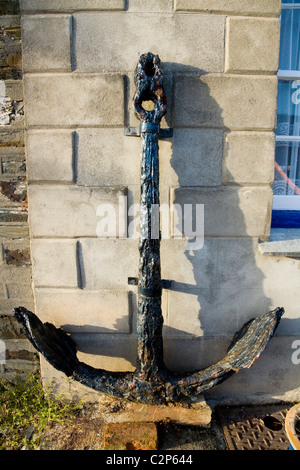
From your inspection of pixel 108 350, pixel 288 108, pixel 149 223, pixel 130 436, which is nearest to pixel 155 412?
pixel 130 436

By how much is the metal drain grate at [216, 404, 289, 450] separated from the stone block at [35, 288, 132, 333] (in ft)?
3.50

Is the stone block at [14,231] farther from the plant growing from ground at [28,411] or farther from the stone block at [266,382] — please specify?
the stone block at [266,382]

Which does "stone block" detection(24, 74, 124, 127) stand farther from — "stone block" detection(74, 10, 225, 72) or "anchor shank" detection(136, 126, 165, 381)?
"anchor shank" detection(136, 126, 165, 381)

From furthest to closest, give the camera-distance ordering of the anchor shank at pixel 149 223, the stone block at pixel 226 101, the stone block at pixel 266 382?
the stone block at pixel 266 382, the stone block at pixel 226 101, the anchor shank at pixel 149 223

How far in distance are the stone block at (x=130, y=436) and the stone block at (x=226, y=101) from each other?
2160mm

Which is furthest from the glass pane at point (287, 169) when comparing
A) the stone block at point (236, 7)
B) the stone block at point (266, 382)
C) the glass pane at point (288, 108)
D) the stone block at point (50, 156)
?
the stone block at point (50, 156)

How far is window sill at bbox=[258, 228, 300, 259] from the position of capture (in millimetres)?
2379

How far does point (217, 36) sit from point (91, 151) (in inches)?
47.0

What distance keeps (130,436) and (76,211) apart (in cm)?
162

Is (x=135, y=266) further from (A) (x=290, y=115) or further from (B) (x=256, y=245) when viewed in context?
(A) (x=290, y=115)

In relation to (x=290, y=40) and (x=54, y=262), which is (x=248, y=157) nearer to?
(x=290, y=40)

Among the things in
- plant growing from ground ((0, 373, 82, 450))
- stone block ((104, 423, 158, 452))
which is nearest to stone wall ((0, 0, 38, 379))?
plant growing from ground ((0, 373, 82, 450))

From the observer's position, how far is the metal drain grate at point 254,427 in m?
2.29

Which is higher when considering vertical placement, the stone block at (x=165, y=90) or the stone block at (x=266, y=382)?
the stone block at (x=165, y=90)
